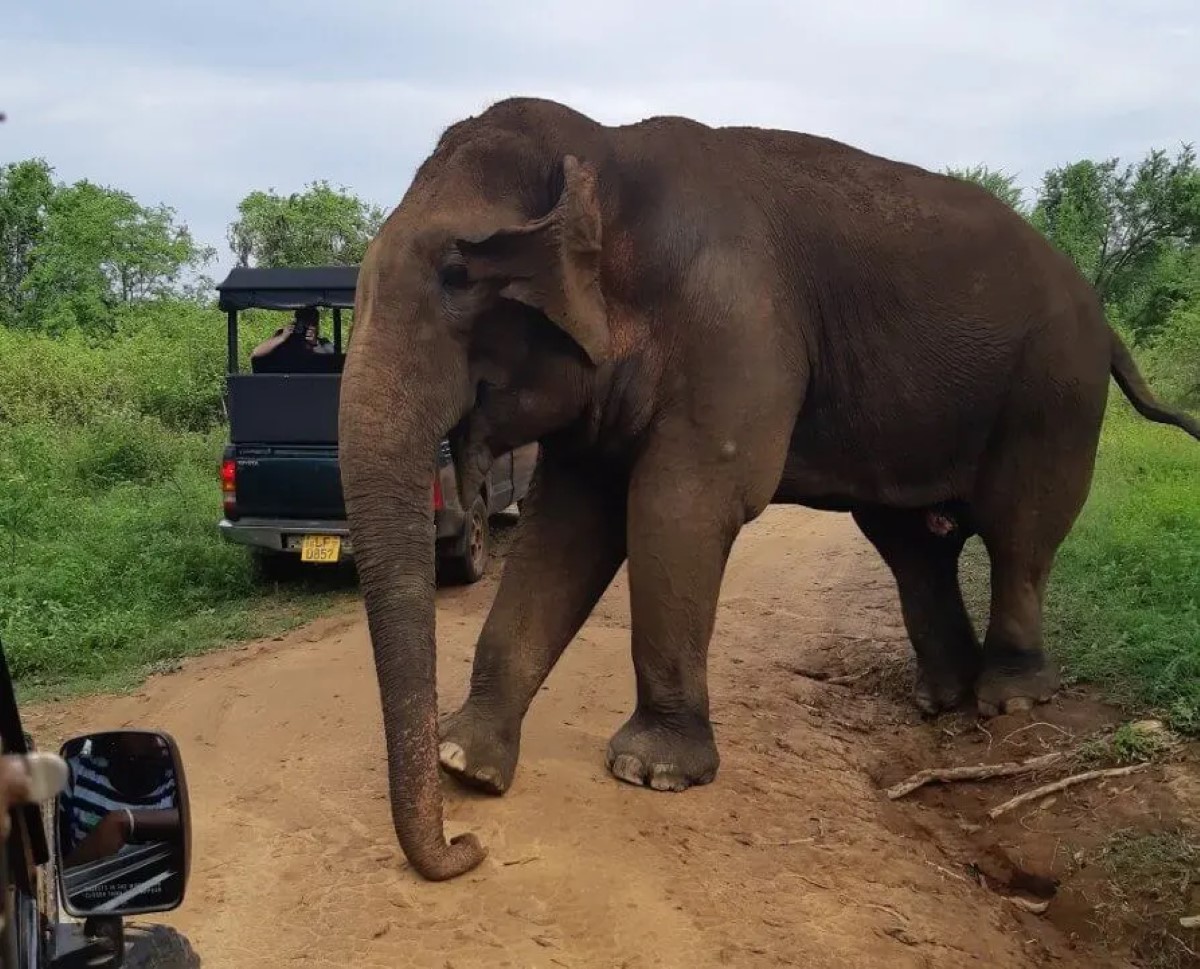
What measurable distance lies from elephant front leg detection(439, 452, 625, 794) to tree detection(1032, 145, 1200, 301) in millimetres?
27096

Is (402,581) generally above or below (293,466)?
above

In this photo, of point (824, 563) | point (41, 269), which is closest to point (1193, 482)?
point (824, 563)

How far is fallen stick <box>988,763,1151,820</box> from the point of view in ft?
16.9

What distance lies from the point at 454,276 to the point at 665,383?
92 centimetres

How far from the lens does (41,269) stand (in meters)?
27.5

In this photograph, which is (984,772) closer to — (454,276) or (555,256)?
(555,256)

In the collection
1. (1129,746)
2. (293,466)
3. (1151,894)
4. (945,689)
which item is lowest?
(1151,894)

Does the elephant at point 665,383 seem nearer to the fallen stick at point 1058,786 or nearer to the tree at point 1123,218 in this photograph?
the fallen stick at point 1058,786

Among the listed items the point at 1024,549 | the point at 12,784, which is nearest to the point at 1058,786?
the point at 1024,549

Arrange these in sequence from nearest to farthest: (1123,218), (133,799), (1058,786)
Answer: (133,799) → (1058,786) → (1123,218)

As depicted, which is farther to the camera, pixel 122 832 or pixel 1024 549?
pixel 1024 549

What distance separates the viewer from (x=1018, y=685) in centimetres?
595

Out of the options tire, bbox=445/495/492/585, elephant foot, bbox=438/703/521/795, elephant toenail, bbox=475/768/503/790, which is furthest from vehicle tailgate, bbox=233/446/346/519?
elephant toenail, bbox=475/768/503/790

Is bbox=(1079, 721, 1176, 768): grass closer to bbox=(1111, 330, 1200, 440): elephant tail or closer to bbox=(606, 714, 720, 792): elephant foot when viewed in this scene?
bbox=(1111, 330, 1200, 440): elephant tail
